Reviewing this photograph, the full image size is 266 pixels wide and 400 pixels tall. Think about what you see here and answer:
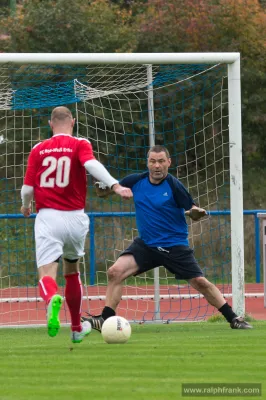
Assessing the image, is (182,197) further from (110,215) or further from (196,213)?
(110,215)

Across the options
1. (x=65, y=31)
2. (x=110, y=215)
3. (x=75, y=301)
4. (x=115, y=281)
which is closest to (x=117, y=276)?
(x=115, y=281)

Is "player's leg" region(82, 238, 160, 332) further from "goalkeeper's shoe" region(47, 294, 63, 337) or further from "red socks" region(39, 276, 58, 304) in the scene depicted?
"goalkeeper's shoe" region(47, 294, 63, 337)

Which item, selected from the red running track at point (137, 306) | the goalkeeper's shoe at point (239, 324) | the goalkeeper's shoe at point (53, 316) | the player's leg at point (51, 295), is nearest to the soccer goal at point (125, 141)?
the red running track at point (137, 306)

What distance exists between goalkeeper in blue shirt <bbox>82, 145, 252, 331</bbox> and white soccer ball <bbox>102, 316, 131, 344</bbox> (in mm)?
1610

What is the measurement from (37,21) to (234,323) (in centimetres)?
1769

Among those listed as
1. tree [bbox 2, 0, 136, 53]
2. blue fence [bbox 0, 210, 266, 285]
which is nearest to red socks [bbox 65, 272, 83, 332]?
blue fence [bbox 0, 210, 266, 285]

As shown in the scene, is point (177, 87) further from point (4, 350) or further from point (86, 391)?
point (86, 391)

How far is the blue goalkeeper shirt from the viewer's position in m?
10.8

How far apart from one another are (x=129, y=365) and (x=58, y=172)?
207cm

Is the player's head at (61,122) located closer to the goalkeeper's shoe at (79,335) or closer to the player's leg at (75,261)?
the player's leg at (75,261)

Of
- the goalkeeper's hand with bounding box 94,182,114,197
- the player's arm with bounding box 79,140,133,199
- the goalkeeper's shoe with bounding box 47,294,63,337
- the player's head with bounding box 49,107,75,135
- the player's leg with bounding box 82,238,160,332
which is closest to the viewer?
the goalkeeper's shoe with bounding box 47,294,63,337

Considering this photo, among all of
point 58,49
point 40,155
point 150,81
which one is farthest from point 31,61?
point 58,49

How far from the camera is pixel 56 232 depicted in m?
8.77

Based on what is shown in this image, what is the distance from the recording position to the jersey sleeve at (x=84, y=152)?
28.5 feet
